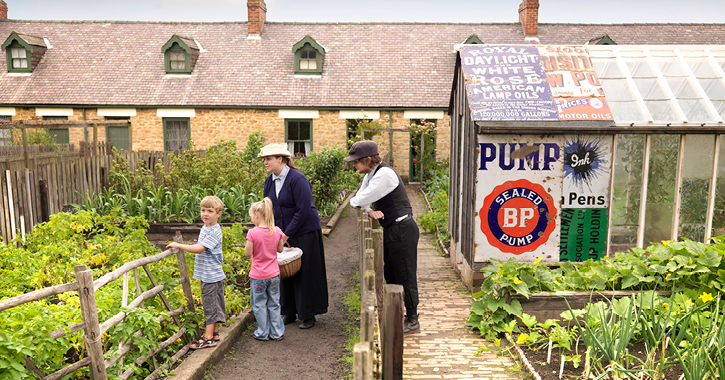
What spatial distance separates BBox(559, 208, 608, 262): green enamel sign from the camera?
6.11 metres

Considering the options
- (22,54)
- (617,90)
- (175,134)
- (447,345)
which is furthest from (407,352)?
(22,54)

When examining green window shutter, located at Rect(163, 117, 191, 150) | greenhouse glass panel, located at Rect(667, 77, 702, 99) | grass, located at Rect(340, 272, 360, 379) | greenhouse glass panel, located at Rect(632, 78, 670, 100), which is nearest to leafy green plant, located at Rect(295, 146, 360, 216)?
grass, located at Rect(340, 272, 360, 379)

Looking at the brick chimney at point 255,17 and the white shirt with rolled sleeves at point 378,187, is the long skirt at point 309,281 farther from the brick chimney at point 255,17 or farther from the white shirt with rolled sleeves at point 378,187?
the brick chimney at point 255,17

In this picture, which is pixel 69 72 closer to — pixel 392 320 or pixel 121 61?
pixel 121 61

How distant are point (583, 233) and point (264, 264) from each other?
3880mm

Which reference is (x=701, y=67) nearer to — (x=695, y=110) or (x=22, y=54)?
(x=695, y=110)

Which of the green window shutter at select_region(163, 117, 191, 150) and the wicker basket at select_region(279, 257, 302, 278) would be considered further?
the green window shutter at select_region(163, 117, 191, 150)

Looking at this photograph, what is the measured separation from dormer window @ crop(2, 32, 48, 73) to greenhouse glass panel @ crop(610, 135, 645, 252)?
68.4 ft

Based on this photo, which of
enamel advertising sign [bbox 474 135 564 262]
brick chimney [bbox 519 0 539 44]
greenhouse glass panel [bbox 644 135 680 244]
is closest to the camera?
enamel advertising sign [bbox 474 135 564 262]

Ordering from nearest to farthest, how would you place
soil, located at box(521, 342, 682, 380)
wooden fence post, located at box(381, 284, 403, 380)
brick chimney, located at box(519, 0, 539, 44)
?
wooden fence post, located at box(381, 284, 403, 380) < soil, located at box(521, 342, 682, 380) < brick chimney, located at box(519, 0, 539, 44)

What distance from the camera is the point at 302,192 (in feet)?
16.8

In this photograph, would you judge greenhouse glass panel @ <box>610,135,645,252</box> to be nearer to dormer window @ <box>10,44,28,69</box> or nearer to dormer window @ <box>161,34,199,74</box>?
dormer window @ <box>161,34,199,74</box>

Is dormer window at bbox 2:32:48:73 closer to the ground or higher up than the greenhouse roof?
higher up

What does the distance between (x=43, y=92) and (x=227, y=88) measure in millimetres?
6829
